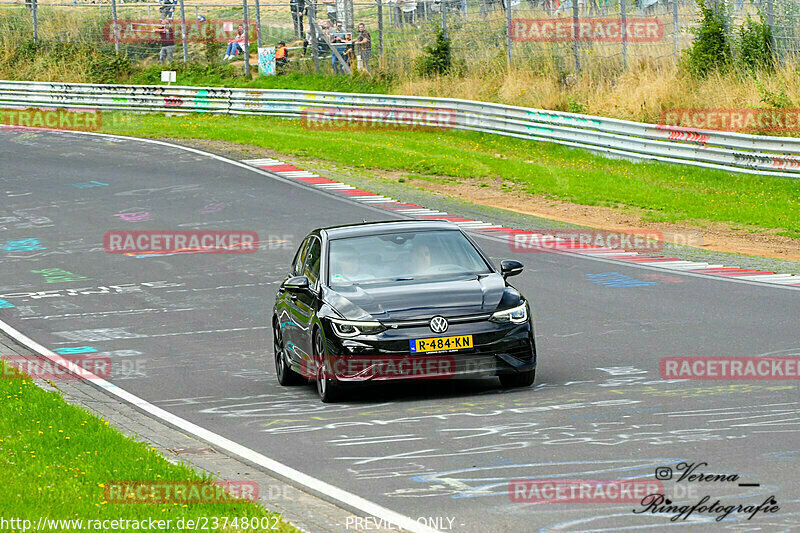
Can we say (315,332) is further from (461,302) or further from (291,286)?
Answer: (461,302)

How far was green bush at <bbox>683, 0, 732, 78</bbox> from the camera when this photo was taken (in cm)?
3194

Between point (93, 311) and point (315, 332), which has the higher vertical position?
point (315, 332)

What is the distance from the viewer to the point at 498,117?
34969 millimetres

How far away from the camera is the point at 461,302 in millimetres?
10883

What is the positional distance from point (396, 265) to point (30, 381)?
3816 millimetres

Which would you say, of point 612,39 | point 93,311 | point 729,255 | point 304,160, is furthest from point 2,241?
point 612,39

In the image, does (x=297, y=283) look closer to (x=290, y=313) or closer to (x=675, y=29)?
(x=290, y=313)

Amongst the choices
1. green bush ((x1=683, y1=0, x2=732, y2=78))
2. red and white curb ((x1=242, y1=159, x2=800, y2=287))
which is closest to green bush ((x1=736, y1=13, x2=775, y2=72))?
green bush ((x1=683, y1=0, x2=732, y2=78))
